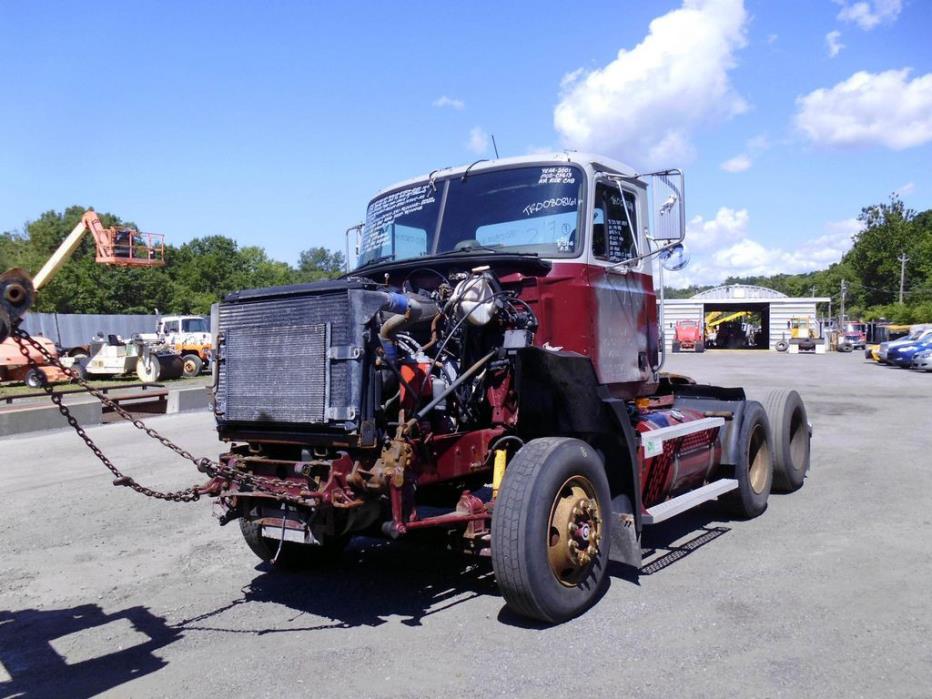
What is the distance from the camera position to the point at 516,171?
5.88 metres

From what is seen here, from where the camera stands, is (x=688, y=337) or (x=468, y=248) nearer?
(x=468, y=248)

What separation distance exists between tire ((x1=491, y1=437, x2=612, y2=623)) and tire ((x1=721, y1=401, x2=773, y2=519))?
2653 millimetres

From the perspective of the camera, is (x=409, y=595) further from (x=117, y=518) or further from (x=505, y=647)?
(x=117, y=518)

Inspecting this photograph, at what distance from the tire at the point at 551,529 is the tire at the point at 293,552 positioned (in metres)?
1.56

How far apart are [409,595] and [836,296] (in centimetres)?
11381

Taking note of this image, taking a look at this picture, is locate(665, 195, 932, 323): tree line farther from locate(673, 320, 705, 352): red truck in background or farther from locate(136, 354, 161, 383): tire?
locate(136, 354, 161, 383): tire

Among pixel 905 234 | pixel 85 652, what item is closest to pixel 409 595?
pixel 85 652

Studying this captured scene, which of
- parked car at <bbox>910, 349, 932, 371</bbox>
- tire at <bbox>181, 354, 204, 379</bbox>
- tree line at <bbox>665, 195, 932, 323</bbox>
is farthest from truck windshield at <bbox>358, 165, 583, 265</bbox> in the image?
tree line at <bbox>665, 195, 932, 323</bbox>

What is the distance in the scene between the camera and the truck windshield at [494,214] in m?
5.68

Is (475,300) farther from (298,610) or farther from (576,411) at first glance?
(298,610)

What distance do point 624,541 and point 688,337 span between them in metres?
53.1

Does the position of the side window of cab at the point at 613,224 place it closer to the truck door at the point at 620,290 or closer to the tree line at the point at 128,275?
the truck door at the point at 620,290

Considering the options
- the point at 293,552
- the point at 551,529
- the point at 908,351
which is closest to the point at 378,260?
the point at 293,552

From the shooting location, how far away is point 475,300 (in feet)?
16.2
